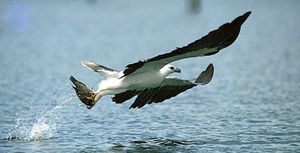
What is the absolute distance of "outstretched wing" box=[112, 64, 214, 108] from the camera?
42.0 feet

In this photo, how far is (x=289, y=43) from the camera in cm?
3203

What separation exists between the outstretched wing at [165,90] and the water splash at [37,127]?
2.85 feet

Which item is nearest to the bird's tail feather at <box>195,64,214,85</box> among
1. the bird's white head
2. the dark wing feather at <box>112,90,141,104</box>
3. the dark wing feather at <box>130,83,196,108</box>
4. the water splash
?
the dark wing feather at <box>130,83,196,108</box>

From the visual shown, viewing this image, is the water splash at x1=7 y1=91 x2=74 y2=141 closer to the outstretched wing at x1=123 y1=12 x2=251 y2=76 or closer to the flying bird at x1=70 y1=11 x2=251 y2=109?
the flying bird at x1=70 y1=11 x2=251 y2=109

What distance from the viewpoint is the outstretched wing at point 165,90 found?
1280cm

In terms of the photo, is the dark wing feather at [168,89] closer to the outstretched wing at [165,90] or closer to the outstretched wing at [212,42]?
the outstretched wing at [165,90]

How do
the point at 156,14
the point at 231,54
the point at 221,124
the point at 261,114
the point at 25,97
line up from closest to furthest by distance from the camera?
the point at 221,124, the point at 261,114, the point at 25,97, the point at 231,54, the point at 156,14

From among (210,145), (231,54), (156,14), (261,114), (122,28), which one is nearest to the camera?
(210,145)

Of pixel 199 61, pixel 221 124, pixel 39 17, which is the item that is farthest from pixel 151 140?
pixel 39 17

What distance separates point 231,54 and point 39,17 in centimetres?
2022

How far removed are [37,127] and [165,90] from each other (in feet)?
6.60

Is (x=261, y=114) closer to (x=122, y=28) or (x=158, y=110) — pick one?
(x=158, y=110)

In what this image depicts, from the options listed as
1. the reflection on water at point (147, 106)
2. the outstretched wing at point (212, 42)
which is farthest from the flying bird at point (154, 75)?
the reflection on water at point (147, 106)

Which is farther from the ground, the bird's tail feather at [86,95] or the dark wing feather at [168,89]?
the dark wing feather at [168,89]
